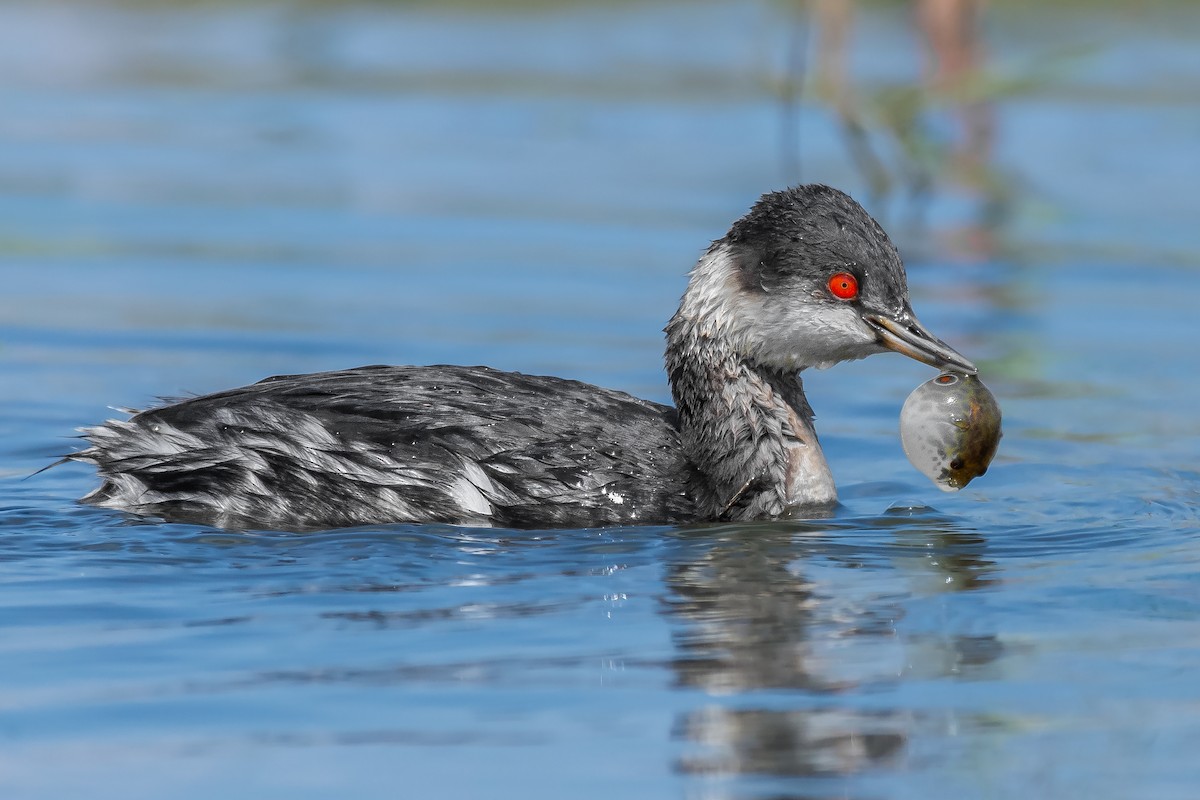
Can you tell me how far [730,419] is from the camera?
7.88 meters

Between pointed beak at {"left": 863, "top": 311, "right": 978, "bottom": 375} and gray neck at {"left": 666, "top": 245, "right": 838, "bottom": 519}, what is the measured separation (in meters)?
0.51

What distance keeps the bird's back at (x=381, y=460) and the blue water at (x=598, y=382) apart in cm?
22

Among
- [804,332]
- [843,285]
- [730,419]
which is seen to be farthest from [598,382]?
[843,285]

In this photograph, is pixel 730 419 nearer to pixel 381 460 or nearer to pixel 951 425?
pixel 951 425

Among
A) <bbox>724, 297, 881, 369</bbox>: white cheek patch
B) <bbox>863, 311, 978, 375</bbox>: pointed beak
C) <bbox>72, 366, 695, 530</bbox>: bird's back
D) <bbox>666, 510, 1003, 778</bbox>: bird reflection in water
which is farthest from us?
<bbox>724, 297, 881, 369</bbox>: white cheek patch

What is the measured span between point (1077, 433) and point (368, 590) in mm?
4305

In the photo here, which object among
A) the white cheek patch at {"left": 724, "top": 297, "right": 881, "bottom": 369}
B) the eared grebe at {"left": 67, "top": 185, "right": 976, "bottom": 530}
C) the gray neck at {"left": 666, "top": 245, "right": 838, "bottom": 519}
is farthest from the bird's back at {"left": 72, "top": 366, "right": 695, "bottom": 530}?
the white cheek patch at {"left": 724, "top": 297, "right": 881, "bottom": 369}

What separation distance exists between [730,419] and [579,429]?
0.62 meters

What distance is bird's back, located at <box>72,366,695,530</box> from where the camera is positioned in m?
7.45

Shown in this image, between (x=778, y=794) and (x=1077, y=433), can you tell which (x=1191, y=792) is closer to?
(x=778, y=794)

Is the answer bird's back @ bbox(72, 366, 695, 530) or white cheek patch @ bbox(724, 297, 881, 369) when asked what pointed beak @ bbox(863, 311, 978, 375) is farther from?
bird's back @ bbox(72, 366, 695, 530)

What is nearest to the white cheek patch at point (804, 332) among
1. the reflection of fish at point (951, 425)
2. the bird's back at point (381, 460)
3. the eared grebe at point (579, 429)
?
the eared grebe at point (579, 429)

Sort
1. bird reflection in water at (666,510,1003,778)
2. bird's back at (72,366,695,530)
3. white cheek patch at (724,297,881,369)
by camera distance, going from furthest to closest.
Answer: white cheek patch at (724,297,881,369) → bird's back at (72,366,695,530) → bird reflection in water at (666,510,1003,778)

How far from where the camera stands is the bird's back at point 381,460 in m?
7.45
